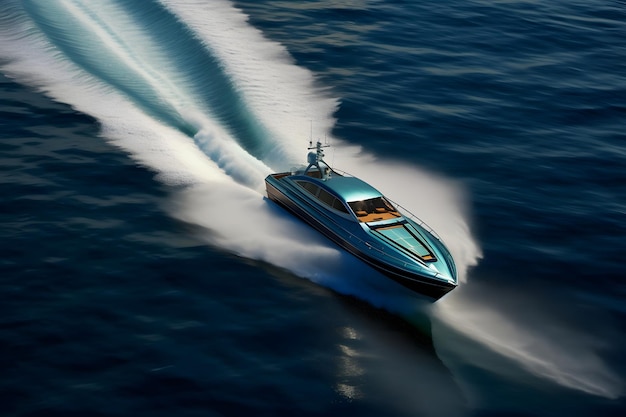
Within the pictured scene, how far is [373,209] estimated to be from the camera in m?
35.7

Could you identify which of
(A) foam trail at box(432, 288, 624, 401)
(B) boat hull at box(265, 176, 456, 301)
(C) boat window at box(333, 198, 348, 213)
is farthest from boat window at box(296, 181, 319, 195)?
(A) foam trail at box(432, 288, 624, 401)

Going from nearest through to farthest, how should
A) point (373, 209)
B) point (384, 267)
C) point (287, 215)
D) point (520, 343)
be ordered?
1. point (520, 343)
2. point (384, 267)
3. point (373, 209)
4. point (287, 215)

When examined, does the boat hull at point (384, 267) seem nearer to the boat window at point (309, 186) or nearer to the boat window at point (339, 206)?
the boat window at point (309, 186)

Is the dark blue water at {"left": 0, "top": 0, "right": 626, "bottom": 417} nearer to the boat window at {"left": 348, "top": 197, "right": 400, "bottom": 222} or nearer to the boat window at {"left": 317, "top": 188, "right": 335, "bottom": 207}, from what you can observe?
the boat window at {"left": 317, "top": 188, "right": 335, "bottom": 207}

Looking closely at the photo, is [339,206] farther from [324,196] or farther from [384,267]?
[384,267]

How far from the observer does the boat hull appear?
32062 mm

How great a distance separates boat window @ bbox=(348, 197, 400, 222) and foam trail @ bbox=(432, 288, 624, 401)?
4.62 metres

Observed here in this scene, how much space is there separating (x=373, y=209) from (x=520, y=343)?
342 inches

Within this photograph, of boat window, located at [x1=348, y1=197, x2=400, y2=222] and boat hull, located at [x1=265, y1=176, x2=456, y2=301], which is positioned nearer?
boat hull, located at [x1=265, y1=176, x2=456, y2=301]

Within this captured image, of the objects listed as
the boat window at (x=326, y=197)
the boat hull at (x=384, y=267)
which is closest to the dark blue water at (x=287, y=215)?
the boat hull at (x=384, y=267)

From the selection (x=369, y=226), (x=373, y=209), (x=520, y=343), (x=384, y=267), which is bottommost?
(x=520, y=343)

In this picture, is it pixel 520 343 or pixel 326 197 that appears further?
pixel 326 197

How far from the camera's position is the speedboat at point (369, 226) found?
32.6 metres

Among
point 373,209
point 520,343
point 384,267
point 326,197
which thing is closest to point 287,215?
point 326,197
